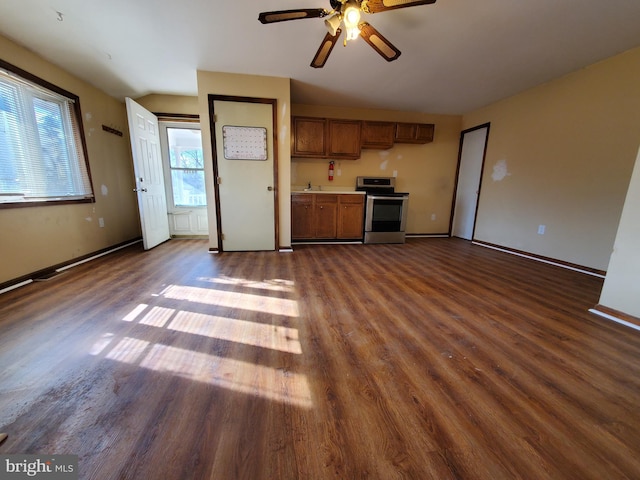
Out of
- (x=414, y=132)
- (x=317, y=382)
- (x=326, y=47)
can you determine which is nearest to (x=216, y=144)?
(x=326, y=47)

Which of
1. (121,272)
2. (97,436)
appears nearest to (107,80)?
(121,272)

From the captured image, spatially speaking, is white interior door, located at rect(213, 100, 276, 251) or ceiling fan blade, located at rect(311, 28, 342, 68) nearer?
ceiling fan blade, located at rect(311, 28, 342, 68)

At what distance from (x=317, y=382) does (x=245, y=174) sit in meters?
3.02

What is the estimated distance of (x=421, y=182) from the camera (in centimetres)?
505

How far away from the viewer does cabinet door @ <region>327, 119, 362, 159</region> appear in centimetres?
436

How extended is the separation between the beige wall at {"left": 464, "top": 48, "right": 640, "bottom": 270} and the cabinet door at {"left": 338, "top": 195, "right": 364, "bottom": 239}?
2.30 m

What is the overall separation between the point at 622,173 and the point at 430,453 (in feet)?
12.4

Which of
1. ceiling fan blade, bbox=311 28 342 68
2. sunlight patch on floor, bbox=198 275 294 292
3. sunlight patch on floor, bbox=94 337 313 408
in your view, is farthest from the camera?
sunlight patch on floor, bbox=198 275 294 292

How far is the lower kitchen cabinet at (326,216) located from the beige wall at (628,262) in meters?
2.97

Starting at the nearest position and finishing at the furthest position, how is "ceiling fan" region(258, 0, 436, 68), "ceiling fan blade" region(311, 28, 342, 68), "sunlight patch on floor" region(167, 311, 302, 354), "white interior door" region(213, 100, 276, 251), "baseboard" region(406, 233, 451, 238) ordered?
"sunlight patch on floor" region(167, 311, 302, 354) < "ceiling fan" region(258, 0, 436, 68) < "ceiling fan blade" region(311, 28, 342, 68) < "white interior door" region(213, 100, 276, 251) < "baseboard" region(406, 233, 451, 238)

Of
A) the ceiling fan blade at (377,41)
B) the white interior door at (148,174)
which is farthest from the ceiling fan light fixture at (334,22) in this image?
the white interior door at (148,174)

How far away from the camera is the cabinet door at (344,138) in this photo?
14.3 feet

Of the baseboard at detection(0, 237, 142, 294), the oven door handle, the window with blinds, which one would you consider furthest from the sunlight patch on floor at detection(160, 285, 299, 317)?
the oven door handle

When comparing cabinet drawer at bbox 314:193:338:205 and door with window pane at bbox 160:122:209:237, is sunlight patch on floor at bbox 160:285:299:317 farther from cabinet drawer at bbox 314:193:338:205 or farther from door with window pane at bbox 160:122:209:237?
door with window pane at bbox 160:122:209:237
